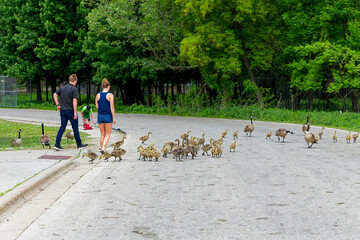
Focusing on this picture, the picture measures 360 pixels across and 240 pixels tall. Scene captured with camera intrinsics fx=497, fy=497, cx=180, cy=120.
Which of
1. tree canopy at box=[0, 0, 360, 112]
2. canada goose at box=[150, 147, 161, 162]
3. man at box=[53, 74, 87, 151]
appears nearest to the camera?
canada goose at box=[150, 147, 161, 162]

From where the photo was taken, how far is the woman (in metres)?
13.5

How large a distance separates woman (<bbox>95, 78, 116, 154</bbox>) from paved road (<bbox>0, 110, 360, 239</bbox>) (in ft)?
2.85

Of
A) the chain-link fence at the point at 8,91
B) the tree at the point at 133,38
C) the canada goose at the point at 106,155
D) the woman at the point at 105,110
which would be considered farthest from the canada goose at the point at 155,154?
the chain-link fence at the point at 8,91

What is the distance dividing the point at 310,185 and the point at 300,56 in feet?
87.8

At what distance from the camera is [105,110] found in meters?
13.6

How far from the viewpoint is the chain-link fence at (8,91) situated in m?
47.9

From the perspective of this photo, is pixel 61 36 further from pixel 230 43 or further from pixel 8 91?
pixel 230 43

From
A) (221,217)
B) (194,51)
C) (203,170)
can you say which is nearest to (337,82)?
(194,51)

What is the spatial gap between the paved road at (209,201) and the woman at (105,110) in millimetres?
869

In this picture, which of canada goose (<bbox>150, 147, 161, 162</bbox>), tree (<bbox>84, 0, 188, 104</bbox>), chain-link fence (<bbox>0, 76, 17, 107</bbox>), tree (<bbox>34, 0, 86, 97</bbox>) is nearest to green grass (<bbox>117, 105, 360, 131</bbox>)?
tree (<bbox>84, 0, 188, 104</bbox>)

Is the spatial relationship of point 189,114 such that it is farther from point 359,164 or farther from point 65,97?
point 359,164

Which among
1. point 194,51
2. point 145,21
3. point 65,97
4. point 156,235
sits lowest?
point 156,235

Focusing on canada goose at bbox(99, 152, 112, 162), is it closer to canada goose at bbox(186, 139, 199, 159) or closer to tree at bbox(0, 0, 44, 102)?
canada goose at bbox(186, 139, 199, 159)

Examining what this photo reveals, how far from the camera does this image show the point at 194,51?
3186 cm
